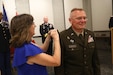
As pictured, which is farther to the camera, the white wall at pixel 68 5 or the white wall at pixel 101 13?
the white wall at pixel 101 13

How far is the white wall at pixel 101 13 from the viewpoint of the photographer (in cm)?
913

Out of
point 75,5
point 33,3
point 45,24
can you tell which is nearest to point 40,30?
point 45,24

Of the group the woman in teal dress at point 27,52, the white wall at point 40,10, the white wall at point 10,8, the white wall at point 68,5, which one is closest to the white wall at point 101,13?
the white wall at point 68,5

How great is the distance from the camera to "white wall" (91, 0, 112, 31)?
9.13 m

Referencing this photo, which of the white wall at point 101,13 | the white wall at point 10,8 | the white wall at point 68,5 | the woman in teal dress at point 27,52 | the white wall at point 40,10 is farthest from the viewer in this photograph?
the white wall at point 101,13

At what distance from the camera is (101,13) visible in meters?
9.35

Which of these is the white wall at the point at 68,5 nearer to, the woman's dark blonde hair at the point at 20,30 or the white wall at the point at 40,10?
the white wall at the point at 40,10

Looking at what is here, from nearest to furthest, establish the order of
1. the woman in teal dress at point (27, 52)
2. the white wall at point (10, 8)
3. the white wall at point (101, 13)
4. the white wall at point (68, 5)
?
the woman in teal dress at point (27, 52)
the white wall at point (10, 8)
the white wall at point (68, 5)
the white wall at point (101, 13)

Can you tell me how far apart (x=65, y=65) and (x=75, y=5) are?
7.32m

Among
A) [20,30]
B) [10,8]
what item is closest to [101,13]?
[10,8]

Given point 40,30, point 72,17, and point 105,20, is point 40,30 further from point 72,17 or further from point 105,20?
point 72,17

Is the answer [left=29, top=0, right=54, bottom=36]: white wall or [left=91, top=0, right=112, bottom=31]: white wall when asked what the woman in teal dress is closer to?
[left=29, top=0, right=54, bottom=36]: white wall

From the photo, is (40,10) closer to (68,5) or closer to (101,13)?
(68,5)

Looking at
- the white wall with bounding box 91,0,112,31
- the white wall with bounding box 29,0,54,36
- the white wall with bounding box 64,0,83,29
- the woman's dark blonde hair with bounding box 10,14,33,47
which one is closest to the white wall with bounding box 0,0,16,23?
the white wall with bounding box 29,0,54,36
